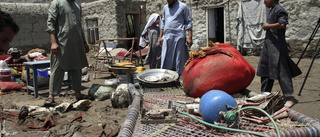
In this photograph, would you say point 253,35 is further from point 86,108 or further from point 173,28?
point 86,108

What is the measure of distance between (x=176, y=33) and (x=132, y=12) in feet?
24.5

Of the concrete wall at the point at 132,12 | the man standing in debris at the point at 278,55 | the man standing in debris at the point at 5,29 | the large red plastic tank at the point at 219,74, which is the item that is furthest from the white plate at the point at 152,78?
the concrete wall at the point at 132,12

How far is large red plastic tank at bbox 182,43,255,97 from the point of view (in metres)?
2.61

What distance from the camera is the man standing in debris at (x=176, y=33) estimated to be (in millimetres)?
4055

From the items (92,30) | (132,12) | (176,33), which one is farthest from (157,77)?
(92,30)

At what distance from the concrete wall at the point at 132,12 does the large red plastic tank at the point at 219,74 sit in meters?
5.47

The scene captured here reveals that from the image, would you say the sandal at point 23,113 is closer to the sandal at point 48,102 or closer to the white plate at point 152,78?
the sandal at point 48,102

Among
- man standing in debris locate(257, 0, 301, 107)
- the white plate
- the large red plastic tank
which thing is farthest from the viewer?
the white plate

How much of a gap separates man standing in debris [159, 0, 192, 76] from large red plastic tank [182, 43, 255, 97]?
1.28m

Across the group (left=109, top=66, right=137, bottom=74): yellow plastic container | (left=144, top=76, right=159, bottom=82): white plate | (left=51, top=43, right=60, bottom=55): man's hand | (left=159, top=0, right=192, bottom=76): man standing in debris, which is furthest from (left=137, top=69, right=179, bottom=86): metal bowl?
(left=51, top=43, right=60, bottom=55): man's hand

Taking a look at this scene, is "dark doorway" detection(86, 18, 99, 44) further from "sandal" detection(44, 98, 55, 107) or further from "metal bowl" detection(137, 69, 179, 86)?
"metal bowl" detection(137, 69, 179, 86)

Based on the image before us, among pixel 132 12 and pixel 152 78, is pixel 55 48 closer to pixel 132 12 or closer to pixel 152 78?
pixel 152 78

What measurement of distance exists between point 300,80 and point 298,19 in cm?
299

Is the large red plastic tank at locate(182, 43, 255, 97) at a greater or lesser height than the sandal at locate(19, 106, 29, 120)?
greater
